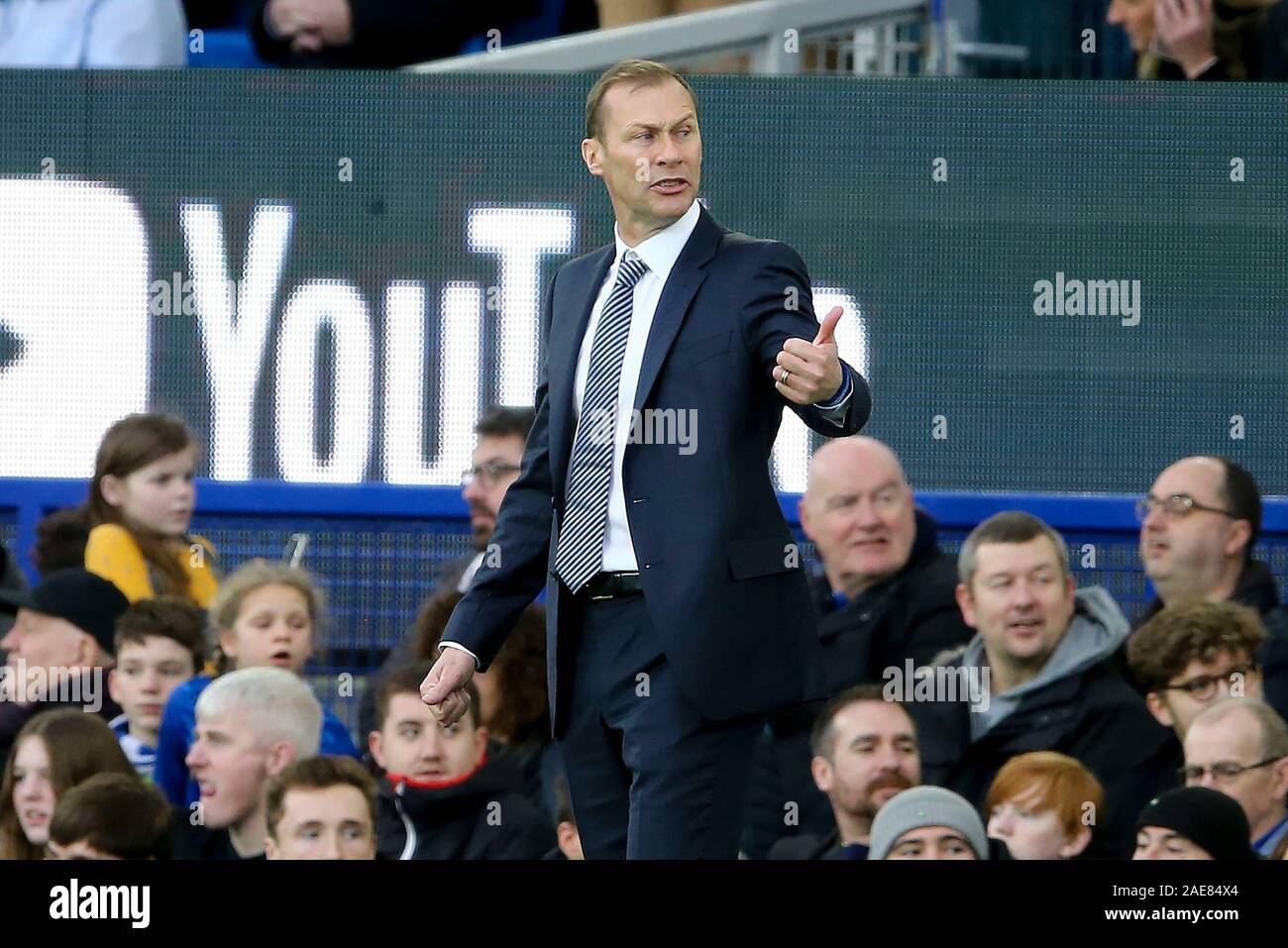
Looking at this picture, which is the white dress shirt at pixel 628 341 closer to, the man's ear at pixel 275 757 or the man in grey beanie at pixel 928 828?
the man in grey beanie at pixel 928 828

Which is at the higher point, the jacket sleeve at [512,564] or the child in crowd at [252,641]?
the jacket sleeve at [512,564]

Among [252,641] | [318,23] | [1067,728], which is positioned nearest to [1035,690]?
[1067,728]

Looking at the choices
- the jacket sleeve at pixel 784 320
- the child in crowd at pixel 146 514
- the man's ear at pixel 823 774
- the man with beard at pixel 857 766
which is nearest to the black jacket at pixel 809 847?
the man with beard at pixel 857 766

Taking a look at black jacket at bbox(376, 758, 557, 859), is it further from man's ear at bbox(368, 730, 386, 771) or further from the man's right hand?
the man's right hand

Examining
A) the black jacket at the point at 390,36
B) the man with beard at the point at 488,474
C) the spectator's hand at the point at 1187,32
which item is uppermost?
the black jacket at the point at 390,36

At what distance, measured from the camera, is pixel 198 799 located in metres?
6.00

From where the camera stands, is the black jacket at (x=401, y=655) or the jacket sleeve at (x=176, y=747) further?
the black jacket at (x=401, y=655)

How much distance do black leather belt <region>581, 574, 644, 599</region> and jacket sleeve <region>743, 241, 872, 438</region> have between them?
15.1 inches

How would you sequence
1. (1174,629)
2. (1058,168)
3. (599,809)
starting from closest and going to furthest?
1. (599,809)
2. (1174,629)
3. (1058,168)

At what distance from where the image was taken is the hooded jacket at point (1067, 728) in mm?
5891

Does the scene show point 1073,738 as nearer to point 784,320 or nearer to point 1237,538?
point 1237,538

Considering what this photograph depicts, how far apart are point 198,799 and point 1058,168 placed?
2952mm
